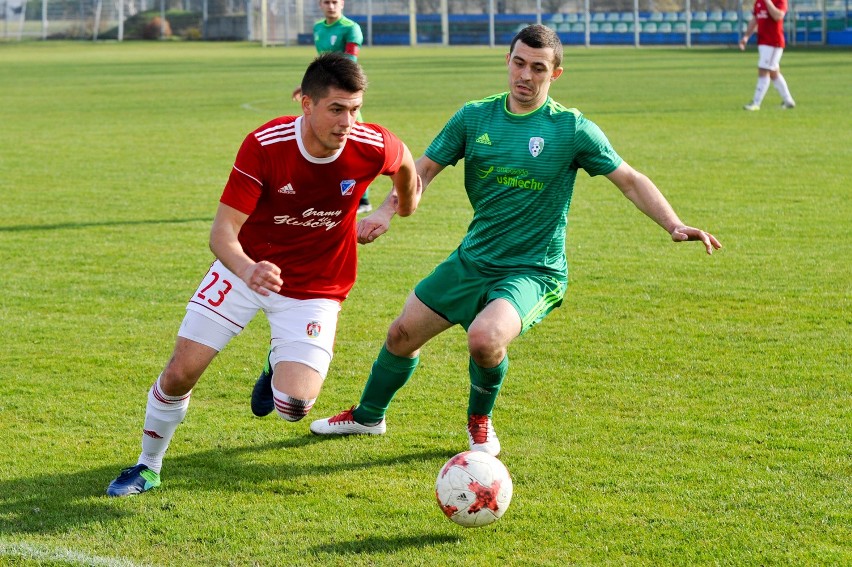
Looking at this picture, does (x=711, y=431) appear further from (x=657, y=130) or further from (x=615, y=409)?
(x=657, y=130)

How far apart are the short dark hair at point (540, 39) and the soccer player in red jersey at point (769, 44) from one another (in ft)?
56.1

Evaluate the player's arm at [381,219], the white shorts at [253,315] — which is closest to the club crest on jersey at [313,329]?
the white shorts at [253,315]

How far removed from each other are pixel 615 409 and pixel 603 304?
2.29 meters

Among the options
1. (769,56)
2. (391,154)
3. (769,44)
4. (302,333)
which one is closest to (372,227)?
(391,154)

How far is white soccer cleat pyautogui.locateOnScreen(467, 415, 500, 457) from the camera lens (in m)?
5.34

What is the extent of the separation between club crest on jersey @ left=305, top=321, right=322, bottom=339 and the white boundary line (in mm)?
1322

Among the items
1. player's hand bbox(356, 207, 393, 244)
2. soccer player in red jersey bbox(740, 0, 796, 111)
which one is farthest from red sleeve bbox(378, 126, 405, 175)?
soccer player in red jersey bbox(740, 0, 796, 111)

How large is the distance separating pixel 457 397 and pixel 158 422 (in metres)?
1.87

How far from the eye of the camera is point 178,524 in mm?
4641

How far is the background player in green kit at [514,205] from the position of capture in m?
5.36

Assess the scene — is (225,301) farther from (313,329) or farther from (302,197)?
(302,197)

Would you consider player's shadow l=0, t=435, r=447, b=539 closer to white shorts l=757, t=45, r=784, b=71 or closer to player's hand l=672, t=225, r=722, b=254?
player's hand l=672, t=225, r=722, b=254

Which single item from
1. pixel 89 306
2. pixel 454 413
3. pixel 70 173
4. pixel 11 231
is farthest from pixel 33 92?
pixel 454 413

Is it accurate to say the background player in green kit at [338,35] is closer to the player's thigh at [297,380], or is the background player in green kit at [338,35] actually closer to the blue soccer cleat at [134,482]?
the player's thigh at [297,380]
